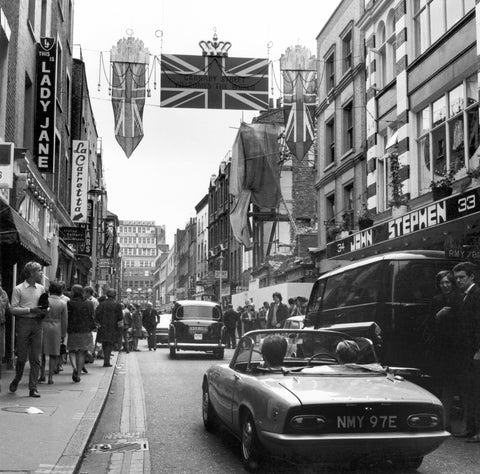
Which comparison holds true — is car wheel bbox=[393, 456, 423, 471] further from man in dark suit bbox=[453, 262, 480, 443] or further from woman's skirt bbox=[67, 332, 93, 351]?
woman's skirt bbox=[67, 332, 93, 351]

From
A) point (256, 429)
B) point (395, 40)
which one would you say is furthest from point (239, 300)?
point (256, 429)

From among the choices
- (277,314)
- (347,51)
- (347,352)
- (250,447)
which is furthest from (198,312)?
(250,447)

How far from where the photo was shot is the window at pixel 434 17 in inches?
634

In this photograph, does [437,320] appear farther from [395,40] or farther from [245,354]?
[395,40]

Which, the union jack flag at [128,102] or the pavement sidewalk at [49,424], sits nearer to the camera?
the pavement sidewalk at [49,424]

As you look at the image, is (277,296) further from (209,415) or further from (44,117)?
(209,415)

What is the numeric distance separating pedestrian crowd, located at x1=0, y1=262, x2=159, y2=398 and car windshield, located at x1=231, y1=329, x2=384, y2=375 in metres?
3.80

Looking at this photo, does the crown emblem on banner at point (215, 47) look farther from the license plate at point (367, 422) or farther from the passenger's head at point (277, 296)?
the license plate at point (367, 422)

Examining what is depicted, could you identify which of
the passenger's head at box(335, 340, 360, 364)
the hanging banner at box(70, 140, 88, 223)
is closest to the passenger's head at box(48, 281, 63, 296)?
the passenger's head at box(335, 340, 360, 364)

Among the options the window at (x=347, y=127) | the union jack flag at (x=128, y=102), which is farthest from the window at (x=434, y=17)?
the union jack flag at (x=128, y=102)

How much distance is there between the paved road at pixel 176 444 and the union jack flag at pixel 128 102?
6980 millimetres

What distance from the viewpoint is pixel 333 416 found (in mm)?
5348

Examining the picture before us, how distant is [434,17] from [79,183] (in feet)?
49.3

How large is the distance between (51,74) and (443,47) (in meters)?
10.0
